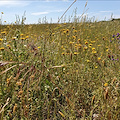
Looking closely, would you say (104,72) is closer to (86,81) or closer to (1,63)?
(86,81)

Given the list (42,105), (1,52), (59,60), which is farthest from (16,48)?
(42,105)

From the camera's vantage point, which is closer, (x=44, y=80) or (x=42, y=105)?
(x=42, y=105)

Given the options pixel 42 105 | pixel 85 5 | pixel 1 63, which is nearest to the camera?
pixel 1 63

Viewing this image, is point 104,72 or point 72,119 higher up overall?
point 104,72

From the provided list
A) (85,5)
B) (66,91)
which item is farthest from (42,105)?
(85,5)

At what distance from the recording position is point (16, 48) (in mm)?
2037

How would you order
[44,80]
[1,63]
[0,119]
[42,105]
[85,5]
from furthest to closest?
[85,5], [44,80], [42,105], [0,119], [1,63]

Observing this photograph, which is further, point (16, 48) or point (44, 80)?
point (16, 48)

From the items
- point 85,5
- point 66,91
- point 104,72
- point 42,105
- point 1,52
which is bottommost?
point 42,105

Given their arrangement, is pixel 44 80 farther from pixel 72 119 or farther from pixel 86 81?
pixel 72 119

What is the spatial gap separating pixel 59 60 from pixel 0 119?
1.17 meters

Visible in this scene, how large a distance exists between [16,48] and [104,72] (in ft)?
3.76

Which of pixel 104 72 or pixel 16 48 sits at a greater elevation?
pixel 16 48

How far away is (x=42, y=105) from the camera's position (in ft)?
4.74
